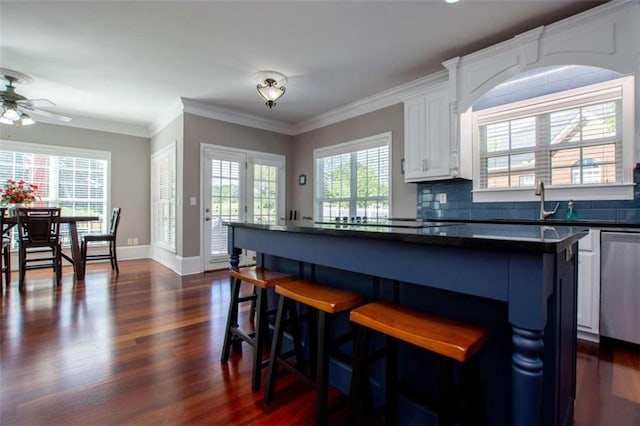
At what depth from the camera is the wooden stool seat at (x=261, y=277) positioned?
178cm

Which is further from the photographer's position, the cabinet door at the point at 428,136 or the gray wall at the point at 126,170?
the gray wall at the point at 126,170

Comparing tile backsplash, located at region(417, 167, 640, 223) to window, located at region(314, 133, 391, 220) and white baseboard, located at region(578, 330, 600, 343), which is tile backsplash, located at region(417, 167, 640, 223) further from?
white baseboard, located at region(578, 330, 600, 343)

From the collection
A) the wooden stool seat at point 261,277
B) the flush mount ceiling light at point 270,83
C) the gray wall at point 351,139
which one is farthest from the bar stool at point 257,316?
the gray wall at point 351,139

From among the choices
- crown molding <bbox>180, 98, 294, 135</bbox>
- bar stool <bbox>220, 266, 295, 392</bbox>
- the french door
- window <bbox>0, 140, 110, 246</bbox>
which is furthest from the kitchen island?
window <bbox>0, 140, 110, 246</bbox>

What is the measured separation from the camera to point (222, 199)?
16.4 feet

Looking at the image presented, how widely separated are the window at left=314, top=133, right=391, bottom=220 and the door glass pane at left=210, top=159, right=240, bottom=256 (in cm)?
138

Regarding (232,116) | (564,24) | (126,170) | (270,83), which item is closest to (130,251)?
(126,170)

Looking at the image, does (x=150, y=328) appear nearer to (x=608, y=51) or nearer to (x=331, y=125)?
(x=331, y=125)

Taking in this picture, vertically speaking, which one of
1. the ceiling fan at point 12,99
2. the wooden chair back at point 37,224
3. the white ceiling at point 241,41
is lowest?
the wooden chair back at point 37,224

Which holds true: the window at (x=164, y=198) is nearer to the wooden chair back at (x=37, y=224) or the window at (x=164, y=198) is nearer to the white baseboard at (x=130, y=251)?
the white baseboard at (x=130, y=251)

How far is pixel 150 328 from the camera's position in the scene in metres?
2.55

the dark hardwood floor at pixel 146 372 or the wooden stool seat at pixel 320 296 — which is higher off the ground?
the wooden stool seat at pixel 320 296

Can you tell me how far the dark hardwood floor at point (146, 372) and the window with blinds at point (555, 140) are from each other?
5.00 ft

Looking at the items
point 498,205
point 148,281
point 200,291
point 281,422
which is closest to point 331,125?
point 498,205
